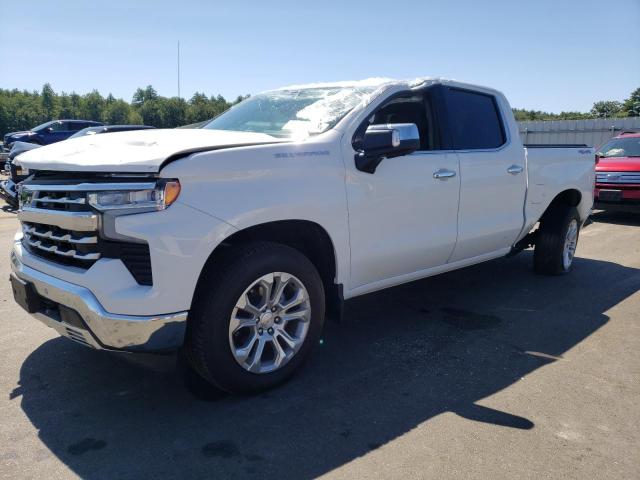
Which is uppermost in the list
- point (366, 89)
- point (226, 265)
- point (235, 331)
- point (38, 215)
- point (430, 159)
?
point (366, 89)

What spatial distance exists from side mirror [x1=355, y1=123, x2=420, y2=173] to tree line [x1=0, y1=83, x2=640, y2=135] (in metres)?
97.9

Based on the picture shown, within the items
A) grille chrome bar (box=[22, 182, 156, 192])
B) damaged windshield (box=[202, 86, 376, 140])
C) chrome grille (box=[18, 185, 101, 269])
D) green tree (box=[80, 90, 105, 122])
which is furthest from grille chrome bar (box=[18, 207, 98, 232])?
green tree (box=[80, 90, 105, 122])

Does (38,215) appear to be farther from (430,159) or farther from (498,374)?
(498,374)

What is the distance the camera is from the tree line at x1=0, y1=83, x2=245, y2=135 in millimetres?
108500

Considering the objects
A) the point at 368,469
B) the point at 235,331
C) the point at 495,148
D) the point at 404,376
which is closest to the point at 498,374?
the point at 404,376

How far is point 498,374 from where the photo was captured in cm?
358

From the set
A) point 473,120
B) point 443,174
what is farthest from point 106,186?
point 473,120

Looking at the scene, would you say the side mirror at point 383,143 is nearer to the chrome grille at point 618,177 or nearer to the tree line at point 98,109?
the chrome grille at point 618,177

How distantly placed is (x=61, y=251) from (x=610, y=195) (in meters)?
9.70

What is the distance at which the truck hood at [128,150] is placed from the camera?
272 centimetres

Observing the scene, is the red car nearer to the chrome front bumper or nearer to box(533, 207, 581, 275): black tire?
box(533, 207, 581, 275): black tire

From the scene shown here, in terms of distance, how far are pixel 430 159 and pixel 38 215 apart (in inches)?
103

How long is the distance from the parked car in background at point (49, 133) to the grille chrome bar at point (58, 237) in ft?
64.3

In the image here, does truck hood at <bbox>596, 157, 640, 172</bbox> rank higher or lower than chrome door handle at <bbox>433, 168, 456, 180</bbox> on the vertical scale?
higher
